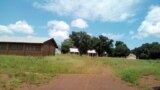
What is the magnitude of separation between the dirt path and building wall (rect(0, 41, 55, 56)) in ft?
104

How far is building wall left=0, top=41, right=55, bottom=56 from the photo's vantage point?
5488 centimetres

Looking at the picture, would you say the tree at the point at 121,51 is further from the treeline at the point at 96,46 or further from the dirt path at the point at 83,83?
the dirt path at the point at 83,83

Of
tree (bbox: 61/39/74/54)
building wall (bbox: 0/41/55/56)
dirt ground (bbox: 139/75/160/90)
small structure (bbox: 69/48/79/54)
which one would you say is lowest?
dirt ground (bbox: 139/75/160/90)

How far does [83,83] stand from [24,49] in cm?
3510

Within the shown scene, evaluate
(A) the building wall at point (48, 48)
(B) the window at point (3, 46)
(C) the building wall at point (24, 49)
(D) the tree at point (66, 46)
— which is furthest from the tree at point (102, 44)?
(B) the window at point (3, 46)

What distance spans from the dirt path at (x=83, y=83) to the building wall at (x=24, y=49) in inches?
1252

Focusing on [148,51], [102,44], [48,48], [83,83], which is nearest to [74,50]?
[102,44]

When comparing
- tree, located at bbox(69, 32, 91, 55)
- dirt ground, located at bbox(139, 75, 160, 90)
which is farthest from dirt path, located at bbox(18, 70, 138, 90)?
tree, located at bbox(69, 32, 91, 55)

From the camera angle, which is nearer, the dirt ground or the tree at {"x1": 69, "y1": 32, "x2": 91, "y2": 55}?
the dirt ground

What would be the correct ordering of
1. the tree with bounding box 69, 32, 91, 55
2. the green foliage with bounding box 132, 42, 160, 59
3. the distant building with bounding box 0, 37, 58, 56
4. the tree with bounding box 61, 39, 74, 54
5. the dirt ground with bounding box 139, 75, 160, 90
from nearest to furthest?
the dirt ground with bounding box 139, 75, 160, 90
the distant building with bounding box 0, 37, 58, 56
the tree with bounding box 69, 32, 91, 55
the tree with bounding box 61, 39, 74, 54
the green foliage with bounding box 132, 42, 160, 59

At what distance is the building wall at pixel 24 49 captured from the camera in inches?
2160

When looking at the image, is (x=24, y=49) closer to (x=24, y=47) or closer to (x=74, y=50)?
(x=24, y=47)

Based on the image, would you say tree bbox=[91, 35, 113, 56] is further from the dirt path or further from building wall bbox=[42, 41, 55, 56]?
the dirt path

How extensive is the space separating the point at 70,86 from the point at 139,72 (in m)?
8.22
